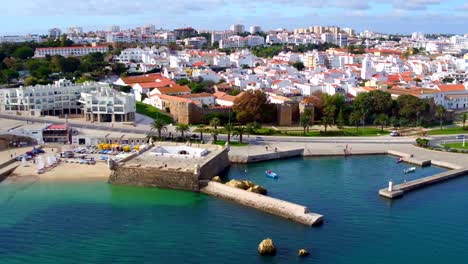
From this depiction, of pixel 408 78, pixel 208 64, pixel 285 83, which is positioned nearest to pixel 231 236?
pixel 285 83

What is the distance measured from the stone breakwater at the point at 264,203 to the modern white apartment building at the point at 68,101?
64.4 ft

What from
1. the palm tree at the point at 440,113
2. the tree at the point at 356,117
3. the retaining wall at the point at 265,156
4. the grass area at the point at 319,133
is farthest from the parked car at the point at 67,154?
the palm tree at the point at 440,113

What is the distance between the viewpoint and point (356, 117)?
47781 mm

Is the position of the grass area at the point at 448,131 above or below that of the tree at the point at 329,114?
below

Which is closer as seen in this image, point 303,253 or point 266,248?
point 303,253

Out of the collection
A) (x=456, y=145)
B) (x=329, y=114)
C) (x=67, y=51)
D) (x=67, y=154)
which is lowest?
(x=456, y=145)

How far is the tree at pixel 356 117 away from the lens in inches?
1881

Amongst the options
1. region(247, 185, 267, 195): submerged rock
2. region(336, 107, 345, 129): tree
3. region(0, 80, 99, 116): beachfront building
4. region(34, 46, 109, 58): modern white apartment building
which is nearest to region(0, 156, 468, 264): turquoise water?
region(247, 185, 267, 195): submerged rock

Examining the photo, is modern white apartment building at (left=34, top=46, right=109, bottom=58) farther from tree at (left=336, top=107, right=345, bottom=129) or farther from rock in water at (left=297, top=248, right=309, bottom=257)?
rock in water at (left=297, top=248, right=309, bottom=257)

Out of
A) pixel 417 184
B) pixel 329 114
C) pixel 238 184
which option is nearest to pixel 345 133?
pixel 329 114

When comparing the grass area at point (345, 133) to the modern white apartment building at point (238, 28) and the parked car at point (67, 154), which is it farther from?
the modern white apartment building at point (238, 28)

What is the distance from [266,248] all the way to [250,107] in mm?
27539

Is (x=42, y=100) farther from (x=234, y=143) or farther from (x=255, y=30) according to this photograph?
(x=255, y=30)

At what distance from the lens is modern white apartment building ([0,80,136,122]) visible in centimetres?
4747
